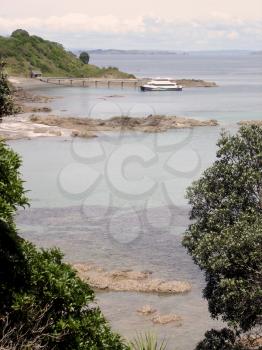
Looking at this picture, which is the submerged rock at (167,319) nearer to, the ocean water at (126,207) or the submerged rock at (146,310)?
the ocean water at (126,207)

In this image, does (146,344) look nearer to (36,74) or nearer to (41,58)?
(36,74)

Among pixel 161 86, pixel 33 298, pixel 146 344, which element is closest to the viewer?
pixel 33 298

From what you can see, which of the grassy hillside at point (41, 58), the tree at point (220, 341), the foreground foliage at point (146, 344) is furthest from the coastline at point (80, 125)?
the grassy hillside at point (41, 58)

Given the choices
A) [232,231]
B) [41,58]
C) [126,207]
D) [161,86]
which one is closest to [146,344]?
[232,231]

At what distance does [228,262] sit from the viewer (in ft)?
63.5

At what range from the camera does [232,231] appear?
19.7m

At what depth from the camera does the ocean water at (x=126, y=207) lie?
31594 mm

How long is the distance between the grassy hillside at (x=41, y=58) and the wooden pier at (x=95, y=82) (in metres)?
6.69

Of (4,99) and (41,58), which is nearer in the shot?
(4,99)

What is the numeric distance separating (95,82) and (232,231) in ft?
492

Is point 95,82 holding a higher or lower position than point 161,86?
higher

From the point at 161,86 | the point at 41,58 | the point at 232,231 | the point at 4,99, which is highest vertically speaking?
the point at 41,58

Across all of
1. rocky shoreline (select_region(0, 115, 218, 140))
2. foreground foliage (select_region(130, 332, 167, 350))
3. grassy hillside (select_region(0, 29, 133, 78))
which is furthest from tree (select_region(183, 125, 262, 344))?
grassy hillside (select_region(0, 29, 133, 78))

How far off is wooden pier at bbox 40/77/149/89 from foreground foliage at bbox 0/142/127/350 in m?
151
